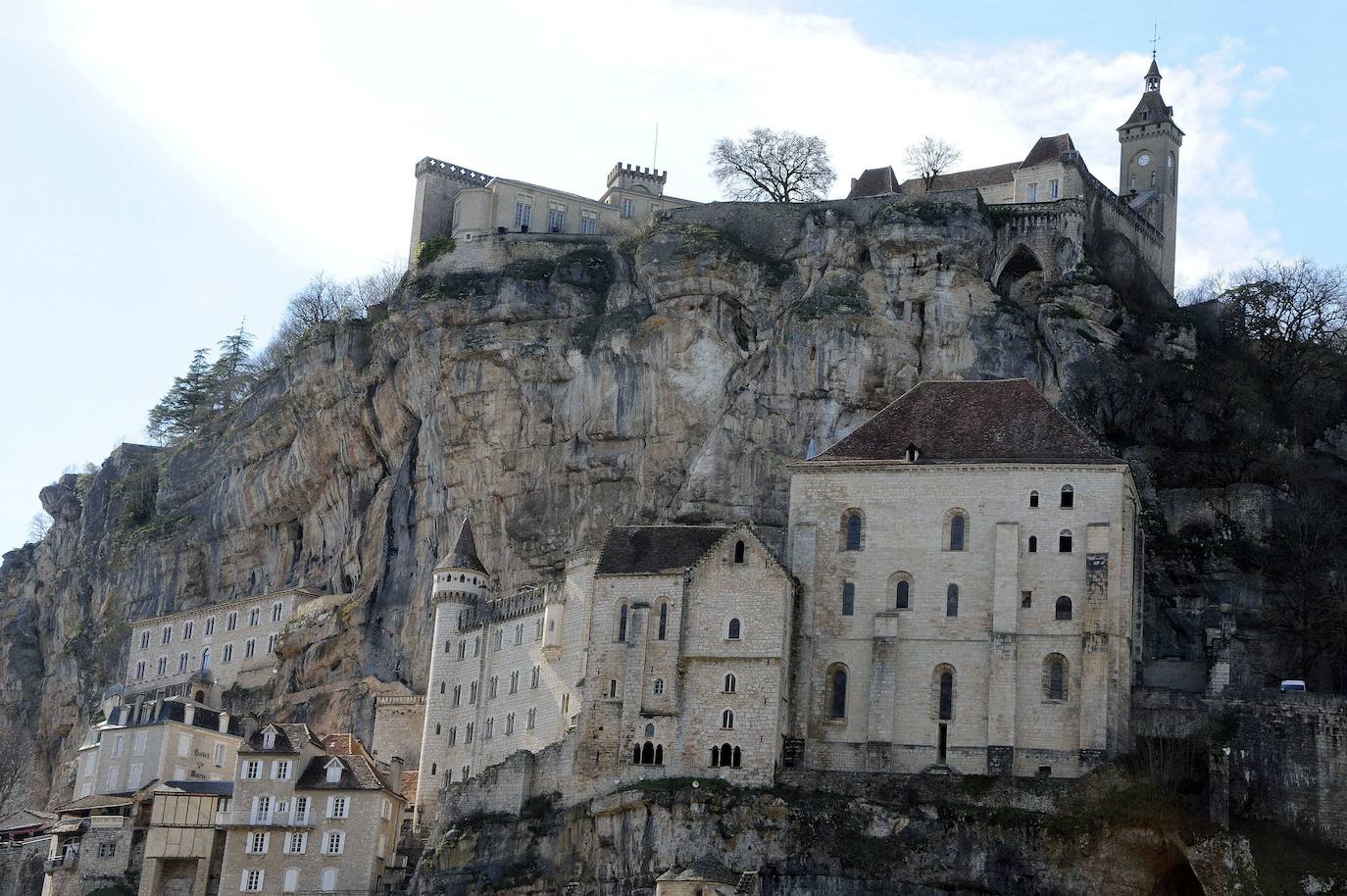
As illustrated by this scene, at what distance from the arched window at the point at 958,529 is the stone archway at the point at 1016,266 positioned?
18.7 meters

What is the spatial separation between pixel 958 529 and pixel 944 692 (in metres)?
5.79

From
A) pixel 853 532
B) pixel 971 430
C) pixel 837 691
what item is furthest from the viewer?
pixel 971 430

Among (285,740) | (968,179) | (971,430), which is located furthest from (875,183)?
(285,740)

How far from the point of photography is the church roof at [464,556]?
8162 centimetres

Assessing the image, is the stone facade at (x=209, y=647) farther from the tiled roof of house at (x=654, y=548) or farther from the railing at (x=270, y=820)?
the tiled roof of house at (x=654, y=548)

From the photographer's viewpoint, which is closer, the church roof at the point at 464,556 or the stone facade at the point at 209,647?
the church roof at the point at 464,556

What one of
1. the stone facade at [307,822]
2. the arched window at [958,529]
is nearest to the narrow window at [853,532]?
the arched window at [958,529]

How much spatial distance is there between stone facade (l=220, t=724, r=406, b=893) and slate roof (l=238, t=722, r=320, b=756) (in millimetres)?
37

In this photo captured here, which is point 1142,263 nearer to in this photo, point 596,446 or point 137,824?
point 596,446

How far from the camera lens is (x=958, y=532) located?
71.4m

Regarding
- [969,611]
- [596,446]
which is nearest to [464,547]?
[596,446]

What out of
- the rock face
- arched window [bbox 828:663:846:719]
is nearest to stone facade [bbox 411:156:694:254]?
the rock face

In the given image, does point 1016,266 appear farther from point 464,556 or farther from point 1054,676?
point 464,556

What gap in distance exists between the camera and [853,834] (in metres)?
65.4
